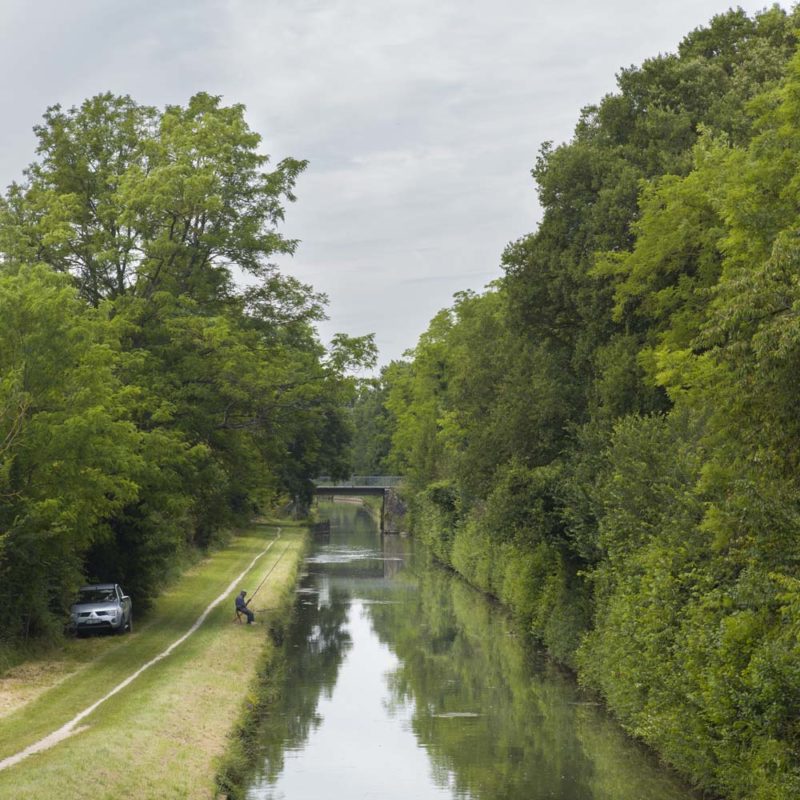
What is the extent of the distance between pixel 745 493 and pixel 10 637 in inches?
763

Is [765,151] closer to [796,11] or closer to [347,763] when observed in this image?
[796,11]

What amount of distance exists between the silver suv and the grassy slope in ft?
1.65

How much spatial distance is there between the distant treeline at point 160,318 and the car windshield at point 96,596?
16.5 inches

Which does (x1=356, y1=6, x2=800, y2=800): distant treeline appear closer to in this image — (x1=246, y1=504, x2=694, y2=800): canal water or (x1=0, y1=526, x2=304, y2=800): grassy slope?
(x1=246, y1=504, x2=694, y2=800): canal water

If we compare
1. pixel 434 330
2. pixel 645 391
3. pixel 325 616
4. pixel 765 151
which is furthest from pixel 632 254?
pixel 434 330

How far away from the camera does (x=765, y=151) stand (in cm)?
1969

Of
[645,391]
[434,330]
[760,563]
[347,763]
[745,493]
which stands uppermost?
[434,330]

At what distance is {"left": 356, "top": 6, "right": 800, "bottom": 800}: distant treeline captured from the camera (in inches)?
631

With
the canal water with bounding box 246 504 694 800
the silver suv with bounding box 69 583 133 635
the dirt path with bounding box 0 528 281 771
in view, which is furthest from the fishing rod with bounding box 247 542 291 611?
the silver suv with bounding box 69 583 133 635

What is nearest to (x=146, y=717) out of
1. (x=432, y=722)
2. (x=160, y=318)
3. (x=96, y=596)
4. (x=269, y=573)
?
(x=432, y=722)

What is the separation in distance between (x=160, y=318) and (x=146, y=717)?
775 inches

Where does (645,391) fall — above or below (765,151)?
below

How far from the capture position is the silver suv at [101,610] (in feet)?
107

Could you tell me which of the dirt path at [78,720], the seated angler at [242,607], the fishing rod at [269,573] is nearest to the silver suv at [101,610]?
the dirt path at [78,720]
